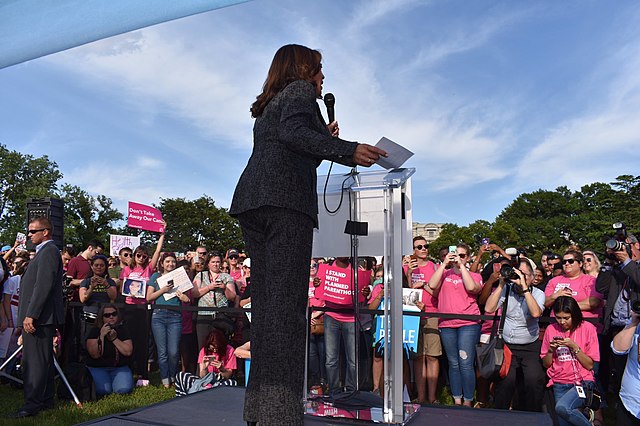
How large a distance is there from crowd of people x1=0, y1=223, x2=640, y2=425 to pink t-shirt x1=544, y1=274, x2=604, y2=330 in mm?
13

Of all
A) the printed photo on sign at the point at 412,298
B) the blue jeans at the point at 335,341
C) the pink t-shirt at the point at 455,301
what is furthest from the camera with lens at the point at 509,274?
the blue jeans at the point at 335,341

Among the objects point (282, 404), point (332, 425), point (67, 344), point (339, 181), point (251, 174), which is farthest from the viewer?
point (67, 344)

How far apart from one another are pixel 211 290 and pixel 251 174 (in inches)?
193

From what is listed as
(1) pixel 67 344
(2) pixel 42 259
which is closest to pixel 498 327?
(2) pixel 42 259

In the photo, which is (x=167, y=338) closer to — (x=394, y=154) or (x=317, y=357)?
(x=317, y=357)

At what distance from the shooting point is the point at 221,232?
175 feet

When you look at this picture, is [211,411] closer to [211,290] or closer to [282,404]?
[282,404]

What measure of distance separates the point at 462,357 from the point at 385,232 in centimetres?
282

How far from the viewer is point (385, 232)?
308 centimetres

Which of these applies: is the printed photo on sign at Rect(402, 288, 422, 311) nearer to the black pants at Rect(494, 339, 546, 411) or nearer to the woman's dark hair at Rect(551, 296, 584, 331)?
the black pants at Rect(494, 339, 546, 411)

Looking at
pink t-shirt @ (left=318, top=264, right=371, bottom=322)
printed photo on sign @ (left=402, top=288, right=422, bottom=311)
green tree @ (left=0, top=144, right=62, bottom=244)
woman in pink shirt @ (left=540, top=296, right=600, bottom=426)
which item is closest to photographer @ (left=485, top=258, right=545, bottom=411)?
woman in pink shirt @ (left=540, top=296, right=600, bottom=426)

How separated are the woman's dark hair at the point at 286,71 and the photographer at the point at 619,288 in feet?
12.0

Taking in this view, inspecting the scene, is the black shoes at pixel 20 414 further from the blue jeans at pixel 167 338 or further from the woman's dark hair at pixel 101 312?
the blue jeans at pixel 167 338

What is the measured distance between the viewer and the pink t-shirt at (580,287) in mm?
5250
